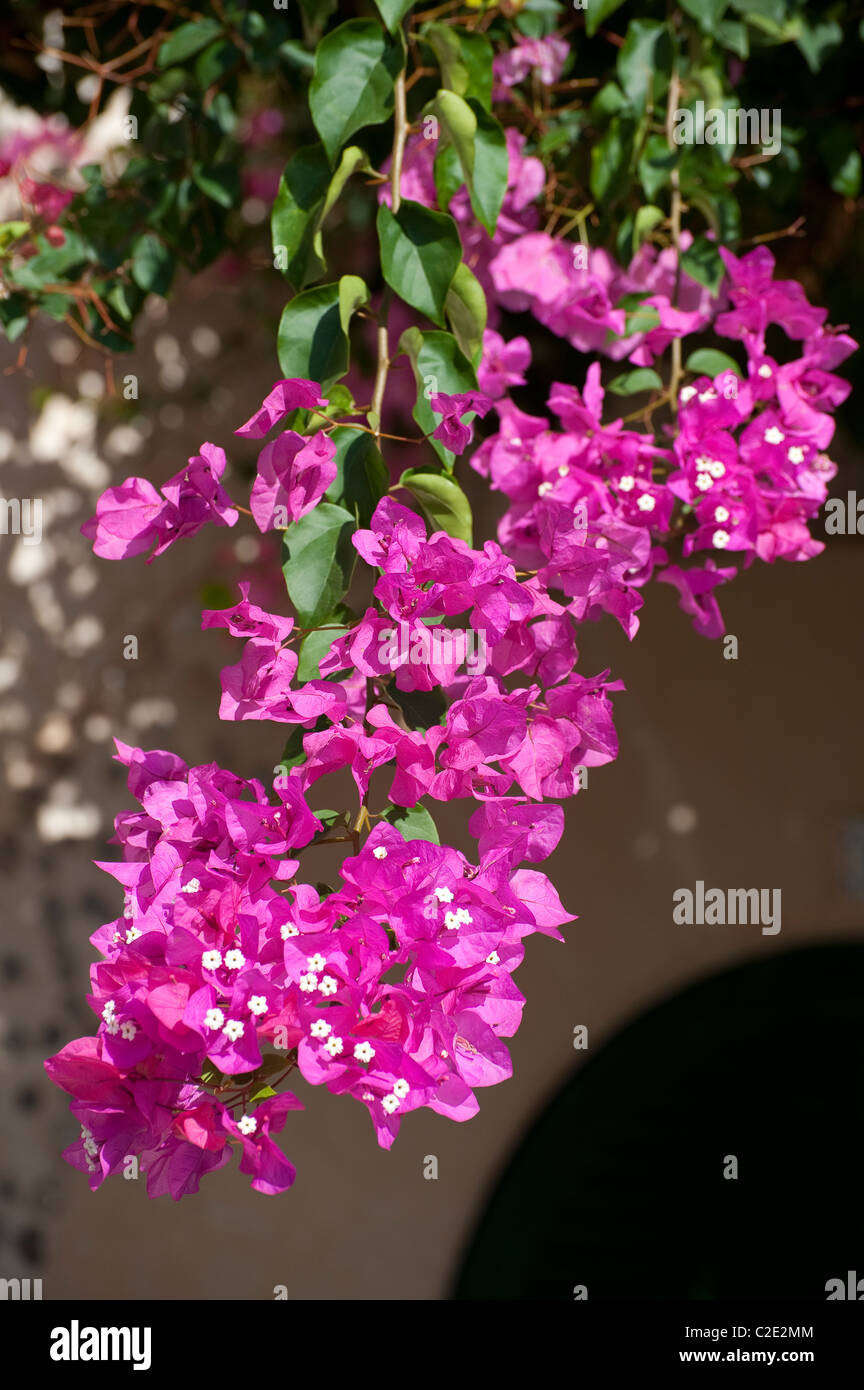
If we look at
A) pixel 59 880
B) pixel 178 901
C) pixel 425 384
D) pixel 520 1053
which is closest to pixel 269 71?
pixel 425 384

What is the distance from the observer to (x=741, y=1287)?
168 cm

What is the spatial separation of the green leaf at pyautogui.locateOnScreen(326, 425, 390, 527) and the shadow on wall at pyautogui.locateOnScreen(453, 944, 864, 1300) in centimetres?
137

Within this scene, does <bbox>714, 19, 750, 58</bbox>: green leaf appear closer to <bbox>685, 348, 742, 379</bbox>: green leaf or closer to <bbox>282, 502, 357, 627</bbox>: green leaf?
<bbox>685, 348, 742, 379</bbox>: green leaf

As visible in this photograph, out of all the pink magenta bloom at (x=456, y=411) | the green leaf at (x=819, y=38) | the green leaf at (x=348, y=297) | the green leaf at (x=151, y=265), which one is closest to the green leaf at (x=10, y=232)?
the green leaf at (x=151, y=265)

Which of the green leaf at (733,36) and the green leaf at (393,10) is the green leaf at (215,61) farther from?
the green leaf at (733,36)

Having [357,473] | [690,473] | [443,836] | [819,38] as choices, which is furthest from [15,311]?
[443,836]

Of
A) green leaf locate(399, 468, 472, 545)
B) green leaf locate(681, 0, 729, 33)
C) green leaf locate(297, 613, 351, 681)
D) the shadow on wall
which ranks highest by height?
green leaf locate(681, 0, 729, 33)

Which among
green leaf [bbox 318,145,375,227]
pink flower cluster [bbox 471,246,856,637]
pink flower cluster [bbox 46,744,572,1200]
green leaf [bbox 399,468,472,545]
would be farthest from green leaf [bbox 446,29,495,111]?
pink flower cluster [bbox 46,744,572,1200]

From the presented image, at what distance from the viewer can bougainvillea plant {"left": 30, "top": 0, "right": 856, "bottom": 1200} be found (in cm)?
52

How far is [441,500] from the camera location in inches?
25.9
